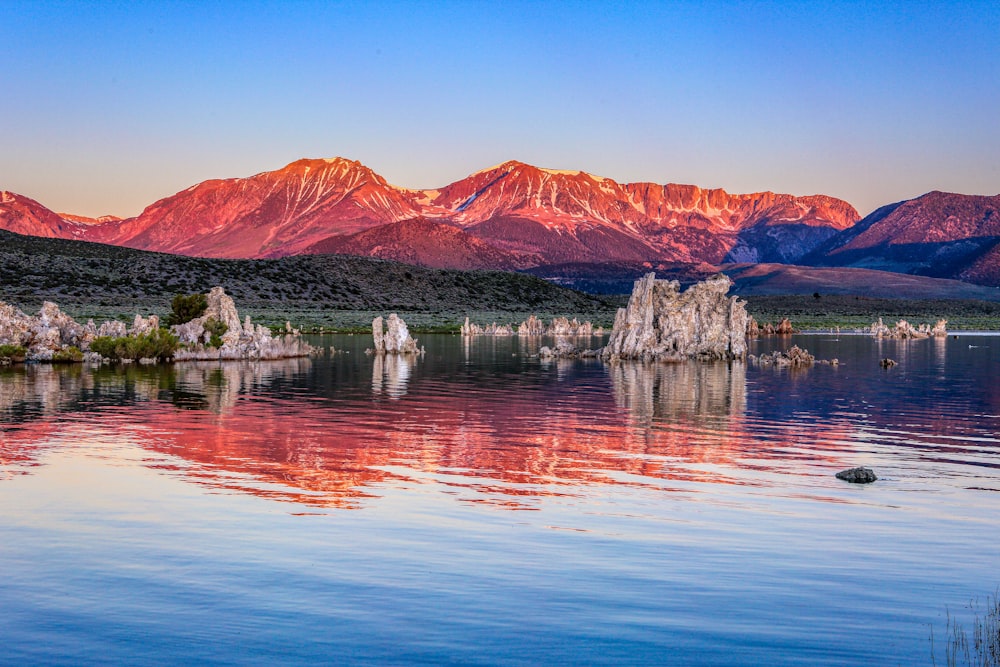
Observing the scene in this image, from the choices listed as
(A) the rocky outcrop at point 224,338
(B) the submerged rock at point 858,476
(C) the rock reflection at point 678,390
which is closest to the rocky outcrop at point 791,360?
(C) the rock reflection at point 678,390

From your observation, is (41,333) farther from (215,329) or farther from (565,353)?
(565,353)

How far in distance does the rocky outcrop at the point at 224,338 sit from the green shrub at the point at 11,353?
21.3ft

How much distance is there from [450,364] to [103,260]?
338 feet

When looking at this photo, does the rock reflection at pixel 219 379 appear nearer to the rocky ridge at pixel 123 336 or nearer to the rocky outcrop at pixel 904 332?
the rocky ridge at pixel 123 336

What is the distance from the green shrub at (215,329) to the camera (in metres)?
→ 55.0

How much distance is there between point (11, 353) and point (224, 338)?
1020 centimetres

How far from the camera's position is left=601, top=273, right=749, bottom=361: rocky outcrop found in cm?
5575

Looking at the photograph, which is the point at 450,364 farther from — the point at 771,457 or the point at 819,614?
the point at 819,614

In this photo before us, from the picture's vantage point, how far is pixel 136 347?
166 ft

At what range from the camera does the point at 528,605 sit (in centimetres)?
1081

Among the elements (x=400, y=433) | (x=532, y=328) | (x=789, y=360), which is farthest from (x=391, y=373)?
(x=532, y=328)

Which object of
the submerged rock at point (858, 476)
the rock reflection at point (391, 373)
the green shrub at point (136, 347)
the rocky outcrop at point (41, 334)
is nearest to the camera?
the submerged rock at point (858, 476)

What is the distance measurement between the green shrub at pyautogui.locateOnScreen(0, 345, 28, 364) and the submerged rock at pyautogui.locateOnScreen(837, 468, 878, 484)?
39.6 metres

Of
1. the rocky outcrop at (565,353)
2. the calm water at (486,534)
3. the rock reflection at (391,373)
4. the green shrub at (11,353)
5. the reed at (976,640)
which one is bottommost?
the reed at (976,640)
